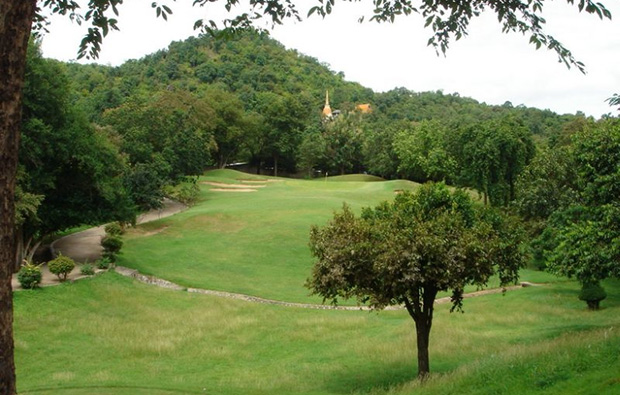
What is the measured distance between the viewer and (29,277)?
24.4 meters

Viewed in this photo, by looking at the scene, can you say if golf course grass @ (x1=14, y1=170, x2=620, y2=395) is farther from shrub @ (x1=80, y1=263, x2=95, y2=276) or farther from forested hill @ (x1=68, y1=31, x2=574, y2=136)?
forested hill @ (x1=68, y1=31, x2=574, y2=136)

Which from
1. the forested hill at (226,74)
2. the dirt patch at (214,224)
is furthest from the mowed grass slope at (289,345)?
the forested hill at (226,74)

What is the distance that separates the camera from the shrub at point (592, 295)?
85.9 feet

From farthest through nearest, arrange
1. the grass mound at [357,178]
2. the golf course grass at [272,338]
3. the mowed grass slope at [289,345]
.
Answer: the grass mound at [357,178], the golf course grass at [272,338], the mowed grass slope at [289,345]

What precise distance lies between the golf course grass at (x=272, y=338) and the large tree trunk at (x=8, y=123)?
7.86m

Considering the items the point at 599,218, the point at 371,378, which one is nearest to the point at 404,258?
the point at 371,378

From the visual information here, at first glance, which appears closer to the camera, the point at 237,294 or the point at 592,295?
the point at 592,295

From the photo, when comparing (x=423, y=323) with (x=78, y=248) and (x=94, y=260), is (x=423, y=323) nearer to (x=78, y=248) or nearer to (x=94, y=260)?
(x=94, y=260)

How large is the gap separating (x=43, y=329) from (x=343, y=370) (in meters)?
11.2

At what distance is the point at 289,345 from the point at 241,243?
19.2m

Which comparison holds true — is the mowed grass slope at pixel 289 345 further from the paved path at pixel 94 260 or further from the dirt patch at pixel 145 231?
the dirt patch at pixel 145 231

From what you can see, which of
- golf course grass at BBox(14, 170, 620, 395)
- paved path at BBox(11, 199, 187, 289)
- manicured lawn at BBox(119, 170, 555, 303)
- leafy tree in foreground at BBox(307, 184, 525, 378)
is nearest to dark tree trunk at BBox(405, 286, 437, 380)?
leafy tree in foreground at BBox(307, 184, 525, 378)

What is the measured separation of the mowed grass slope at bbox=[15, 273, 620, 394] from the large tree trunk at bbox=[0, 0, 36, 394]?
25.3 feet

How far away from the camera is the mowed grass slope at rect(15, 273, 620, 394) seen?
477 inches
